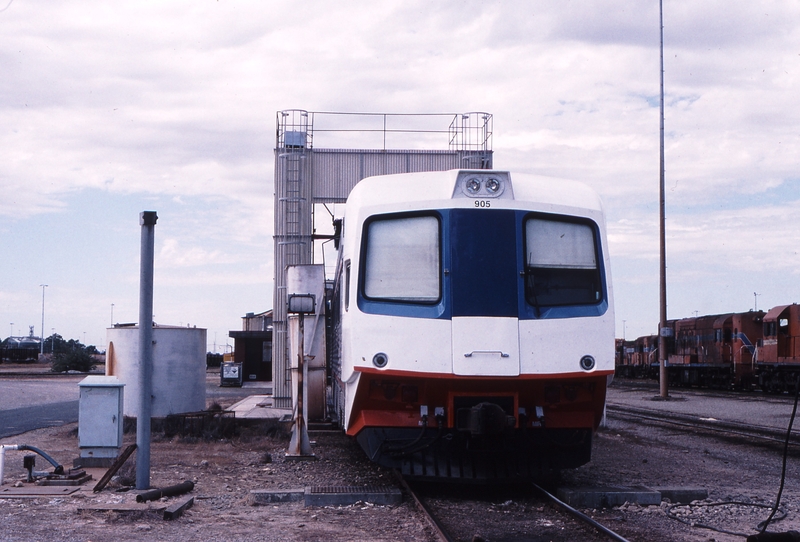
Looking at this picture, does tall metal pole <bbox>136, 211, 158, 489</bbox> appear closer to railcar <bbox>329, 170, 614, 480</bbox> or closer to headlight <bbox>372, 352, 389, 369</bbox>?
railcar <bbox>329, 170, 614, 480</bbox>

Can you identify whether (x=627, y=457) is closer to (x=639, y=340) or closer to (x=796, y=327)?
(x=796, y=327)

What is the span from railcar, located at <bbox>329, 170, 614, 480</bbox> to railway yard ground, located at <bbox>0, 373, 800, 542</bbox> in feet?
2.02

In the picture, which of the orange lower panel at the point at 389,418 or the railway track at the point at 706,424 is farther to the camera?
the railway track at the point at 706,424

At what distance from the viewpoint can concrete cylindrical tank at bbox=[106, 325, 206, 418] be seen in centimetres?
1650

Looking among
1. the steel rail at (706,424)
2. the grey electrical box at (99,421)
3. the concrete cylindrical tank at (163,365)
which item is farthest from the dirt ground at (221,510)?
the steel rail at (706,424)

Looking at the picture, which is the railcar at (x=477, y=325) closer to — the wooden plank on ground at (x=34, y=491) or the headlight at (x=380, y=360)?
the headlight at (x=380, y=360)

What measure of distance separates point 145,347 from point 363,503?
2759 millimetres

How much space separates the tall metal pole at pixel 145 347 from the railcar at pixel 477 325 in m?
2.05

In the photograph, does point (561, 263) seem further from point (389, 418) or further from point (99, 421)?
point (99, 421)

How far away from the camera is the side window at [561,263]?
8305 mm

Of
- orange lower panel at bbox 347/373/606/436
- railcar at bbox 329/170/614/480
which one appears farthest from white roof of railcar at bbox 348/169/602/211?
orange lower panel at bbox 347/373/606/436

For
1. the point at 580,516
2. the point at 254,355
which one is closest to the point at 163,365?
the point at 580,516

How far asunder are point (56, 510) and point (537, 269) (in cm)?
510

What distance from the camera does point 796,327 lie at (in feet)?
102
